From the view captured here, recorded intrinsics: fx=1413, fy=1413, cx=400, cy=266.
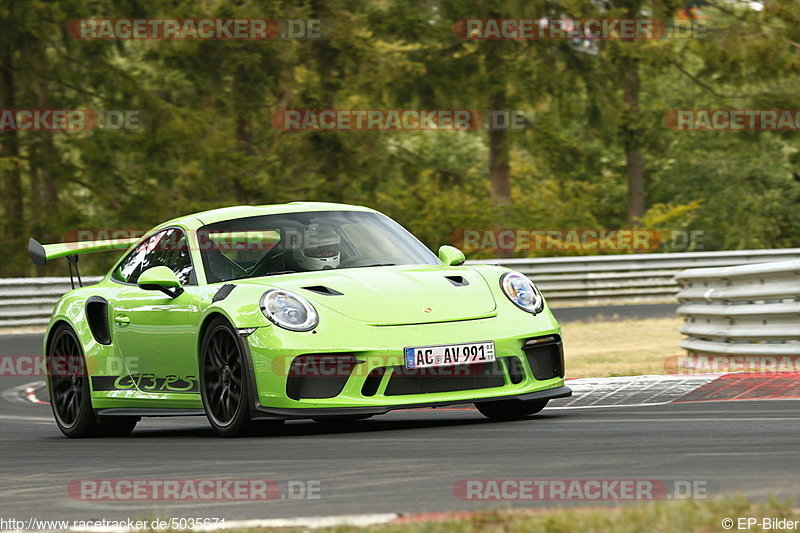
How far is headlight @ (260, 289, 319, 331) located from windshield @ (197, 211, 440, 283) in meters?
0.74

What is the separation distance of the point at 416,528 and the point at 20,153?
28.6 m

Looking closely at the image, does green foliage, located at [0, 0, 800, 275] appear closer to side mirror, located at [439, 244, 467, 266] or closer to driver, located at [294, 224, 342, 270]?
driver, located at [294, 224, 342, 270]

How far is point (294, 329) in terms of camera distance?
294 inches

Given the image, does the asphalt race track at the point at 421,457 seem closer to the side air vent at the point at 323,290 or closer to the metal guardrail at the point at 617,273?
the side air vent at the point at 323,290

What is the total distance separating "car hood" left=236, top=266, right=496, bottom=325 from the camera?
7.61 m

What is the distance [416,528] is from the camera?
Result: 174 inches

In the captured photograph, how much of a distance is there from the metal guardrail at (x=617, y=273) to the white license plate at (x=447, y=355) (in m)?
16.0

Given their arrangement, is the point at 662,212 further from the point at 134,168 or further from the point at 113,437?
the point at 113,437

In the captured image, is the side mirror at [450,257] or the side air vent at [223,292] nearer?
the side air vent at [223,292]

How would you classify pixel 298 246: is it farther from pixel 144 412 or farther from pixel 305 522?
pixel 305 522

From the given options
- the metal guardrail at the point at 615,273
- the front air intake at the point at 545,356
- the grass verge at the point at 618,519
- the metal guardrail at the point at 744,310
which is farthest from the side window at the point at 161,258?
the metal guardrail at the point at 615,273

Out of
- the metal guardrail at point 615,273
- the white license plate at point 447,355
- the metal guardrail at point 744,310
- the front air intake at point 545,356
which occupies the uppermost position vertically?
the white license plate at point 447,355

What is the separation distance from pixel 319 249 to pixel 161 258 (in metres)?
1.09

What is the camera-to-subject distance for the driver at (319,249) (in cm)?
852
